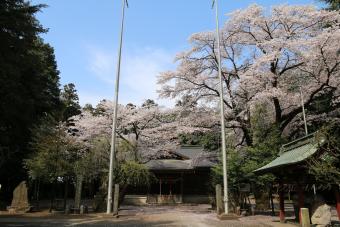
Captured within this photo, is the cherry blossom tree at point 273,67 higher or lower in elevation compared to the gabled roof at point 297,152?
higher

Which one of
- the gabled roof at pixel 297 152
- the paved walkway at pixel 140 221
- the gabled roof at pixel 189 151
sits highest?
the gabled roof at pixel 189 151

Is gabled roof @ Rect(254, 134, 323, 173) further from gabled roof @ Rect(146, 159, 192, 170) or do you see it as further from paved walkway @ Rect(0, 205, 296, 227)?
gabled roof @ Rect(146, 159, 192, 170)

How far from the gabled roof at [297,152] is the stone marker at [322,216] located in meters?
1.92

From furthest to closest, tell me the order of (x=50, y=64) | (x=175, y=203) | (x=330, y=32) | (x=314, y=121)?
1. (x=50, y=64)
2. (x=175, y=203)
3. (x=314, y=121)
4. (x=330, y=32)

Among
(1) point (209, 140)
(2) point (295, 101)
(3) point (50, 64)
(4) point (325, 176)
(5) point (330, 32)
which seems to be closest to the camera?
(4) point (325, 176)

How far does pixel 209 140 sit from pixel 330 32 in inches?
466

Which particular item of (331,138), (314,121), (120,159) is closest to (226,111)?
(314,121)

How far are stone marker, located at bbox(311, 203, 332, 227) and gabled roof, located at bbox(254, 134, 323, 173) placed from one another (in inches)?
75.5

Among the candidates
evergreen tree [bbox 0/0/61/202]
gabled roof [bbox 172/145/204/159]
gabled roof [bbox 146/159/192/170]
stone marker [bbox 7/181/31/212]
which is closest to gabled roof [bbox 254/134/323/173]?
evergreen tree [bbox 0/0/61/202]

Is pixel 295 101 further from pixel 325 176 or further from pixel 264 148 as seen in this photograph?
pixel 325 176

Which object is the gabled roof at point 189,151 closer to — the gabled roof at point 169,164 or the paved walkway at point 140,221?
the gabled roof at point 169,164

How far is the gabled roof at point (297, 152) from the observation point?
12.0m

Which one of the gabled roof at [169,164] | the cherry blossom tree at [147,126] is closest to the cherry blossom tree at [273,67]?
the cherry blossom tree at [147,126]

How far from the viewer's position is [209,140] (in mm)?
28156
